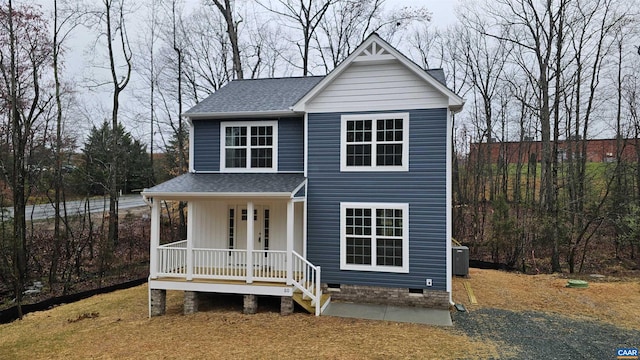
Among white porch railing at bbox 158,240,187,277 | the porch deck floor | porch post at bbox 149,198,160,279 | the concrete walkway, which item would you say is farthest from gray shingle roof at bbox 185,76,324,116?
the concrete walkway

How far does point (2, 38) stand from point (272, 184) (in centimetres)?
1147

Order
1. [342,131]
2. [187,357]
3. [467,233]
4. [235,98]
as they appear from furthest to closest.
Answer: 1. [467,233]
2. [235,98]
3. [342,131]
4. [187,357]

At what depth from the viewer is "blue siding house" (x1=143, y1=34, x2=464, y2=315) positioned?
935cm

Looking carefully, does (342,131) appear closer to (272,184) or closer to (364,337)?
(272,184)

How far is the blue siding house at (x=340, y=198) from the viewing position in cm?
935

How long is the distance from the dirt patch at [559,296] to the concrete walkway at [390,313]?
142cm

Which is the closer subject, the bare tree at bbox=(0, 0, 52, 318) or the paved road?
the bare tree at bbox=(0, 0, 52, 318)

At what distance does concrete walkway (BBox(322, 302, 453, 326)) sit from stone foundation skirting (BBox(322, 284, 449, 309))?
0.53 feet

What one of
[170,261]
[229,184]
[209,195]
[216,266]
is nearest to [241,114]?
[229,184]

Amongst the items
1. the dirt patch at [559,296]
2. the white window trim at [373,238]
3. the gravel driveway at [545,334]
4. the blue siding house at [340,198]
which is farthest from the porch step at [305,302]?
the dirt patch at [559,296]

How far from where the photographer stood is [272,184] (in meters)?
9.84

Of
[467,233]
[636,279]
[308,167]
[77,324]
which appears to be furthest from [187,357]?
[467,233]

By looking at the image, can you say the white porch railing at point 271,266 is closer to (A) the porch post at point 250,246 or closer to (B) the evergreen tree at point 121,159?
(A) the porch post at point 250,246

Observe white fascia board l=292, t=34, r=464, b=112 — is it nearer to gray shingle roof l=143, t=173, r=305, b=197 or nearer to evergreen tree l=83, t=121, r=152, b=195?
gray shingle roof l=143, t=173, r=305, b=197
